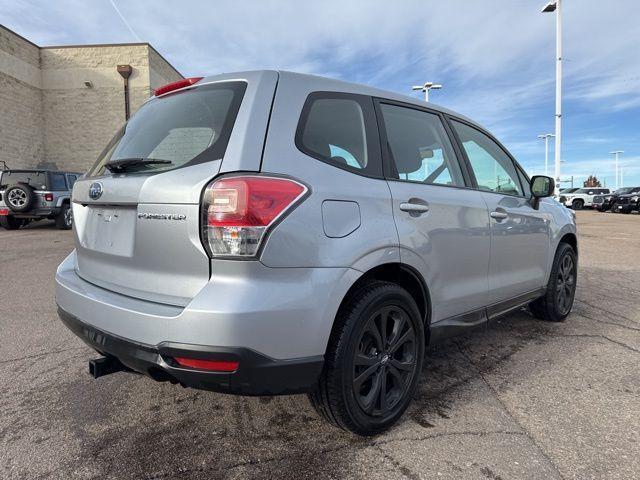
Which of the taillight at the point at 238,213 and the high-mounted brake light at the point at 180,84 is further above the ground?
the high-mounted brake light at the point at 180,84

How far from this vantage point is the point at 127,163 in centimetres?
241

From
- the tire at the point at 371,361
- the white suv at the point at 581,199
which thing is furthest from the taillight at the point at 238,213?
the white suv at the point at 581,199

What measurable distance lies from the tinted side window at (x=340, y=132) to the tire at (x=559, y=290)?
2684mm

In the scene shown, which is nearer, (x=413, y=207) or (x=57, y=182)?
(x=413, y=207)

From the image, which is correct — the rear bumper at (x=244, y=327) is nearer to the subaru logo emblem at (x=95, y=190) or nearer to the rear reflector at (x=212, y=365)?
the rear reflector at (x=212, y=365)

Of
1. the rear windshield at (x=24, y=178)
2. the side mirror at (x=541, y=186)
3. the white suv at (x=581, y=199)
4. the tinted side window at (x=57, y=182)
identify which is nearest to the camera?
the side mirror at (x=541, y=186)

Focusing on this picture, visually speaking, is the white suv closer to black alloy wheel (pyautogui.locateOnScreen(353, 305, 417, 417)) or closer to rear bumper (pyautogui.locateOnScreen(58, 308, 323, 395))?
black alloy wheel (pyautogui.locateOnScreen(353, 305, 417, 417))

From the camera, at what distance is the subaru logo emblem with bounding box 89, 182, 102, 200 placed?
8.07 feet

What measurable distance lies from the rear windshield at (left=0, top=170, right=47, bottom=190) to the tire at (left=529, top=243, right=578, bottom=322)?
1333 cm

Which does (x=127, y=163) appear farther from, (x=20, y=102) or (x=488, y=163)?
(x=20, y=102)

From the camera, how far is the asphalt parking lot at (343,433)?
7.30 ft

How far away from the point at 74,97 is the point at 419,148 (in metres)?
26.9

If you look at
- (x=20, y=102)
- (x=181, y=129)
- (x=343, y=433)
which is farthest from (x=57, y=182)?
(x=343, y=433)

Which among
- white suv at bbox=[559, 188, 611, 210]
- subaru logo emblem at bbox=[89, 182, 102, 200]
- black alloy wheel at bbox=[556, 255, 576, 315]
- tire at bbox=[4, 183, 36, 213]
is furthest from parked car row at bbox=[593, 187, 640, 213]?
→ subaru logo emblem at bbox=[89, 182, 102, 200]
